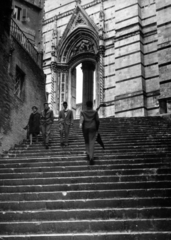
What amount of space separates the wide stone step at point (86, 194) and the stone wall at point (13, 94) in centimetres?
382

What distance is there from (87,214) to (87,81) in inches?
645

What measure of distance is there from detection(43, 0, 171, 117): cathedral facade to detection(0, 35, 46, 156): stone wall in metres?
5.72

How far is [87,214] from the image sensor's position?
19.9 feet

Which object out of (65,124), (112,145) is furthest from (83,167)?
(65,124)

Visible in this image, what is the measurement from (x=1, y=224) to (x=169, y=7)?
47.0 ft

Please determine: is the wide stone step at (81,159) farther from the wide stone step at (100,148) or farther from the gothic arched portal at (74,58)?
the gothic arched portal at (74,58)

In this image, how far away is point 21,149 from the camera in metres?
11.2

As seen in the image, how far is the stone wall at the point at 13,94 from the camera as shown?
36.5ft

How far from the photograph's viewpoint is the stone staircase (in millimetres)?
5625

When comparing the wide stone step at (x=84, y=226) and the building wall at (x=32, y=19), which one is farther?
the building wall at (x=32, y=19)

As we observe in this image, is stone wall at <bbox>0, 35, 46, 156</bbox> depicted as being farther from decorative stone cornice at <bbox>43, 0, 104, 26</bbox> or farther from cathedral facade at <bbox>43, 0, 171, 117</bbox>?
decorative stone cornice at <bbox>43, 0, 104, 26</bbox>

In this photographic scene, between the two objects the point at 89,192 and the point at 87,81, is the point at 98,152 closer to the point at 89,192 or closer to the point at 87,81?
the point at 89,192

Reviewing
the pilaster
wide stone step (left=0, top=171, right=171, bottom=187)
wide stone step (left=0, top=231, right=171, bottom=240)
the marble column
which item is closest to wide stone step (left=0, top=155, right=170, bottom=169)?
wide stone step (left=0, top=171, right=171, bottom=187)

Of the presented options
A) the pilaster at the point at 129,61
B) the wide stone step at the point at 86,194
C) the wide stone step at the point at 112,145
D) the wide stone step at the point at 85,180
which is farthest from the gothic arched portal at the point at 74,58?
the wide stone step at the point at 86,194
